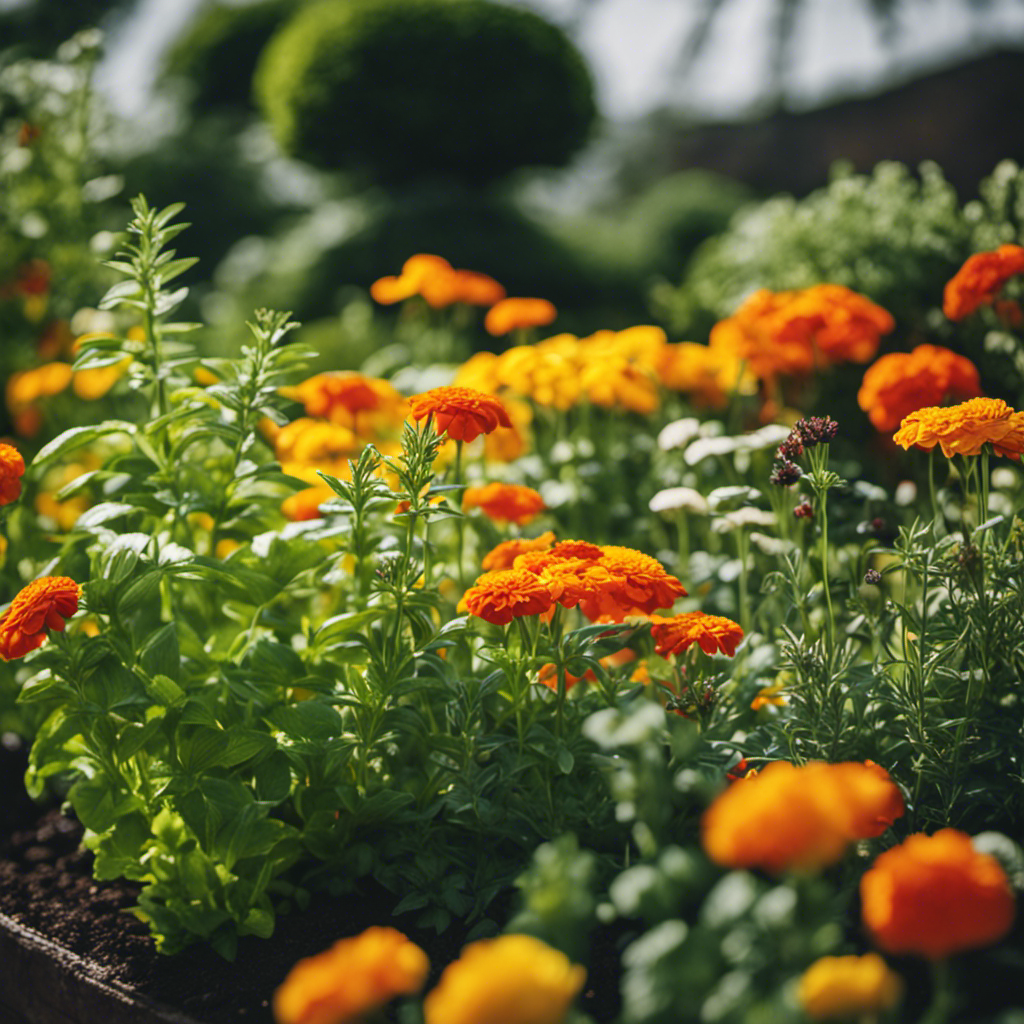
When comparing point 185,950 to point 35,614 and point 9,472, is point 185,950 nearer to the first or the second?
point 35,614

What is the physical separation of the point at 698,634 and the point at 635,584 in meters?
0.14

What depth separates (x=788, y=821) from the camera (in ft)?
2.51

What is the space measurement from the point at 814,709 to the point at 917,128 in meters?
13.1

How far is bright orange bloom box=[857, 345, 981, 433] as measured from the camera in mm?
1968

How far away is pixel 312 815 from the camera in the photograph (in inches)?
65.3

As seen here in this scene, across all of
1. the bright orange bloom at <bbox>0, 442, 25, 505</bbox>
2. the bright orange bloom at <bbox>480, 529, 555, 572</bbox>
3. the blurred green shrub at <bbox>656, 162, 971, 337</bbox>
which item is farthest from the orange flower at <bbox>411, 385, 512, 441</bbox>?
the blurred green shrub at <bbox>656, 162, 971, 337</bbox>

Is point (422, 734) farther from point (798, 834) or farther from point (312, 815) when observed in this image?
point (798, 834)

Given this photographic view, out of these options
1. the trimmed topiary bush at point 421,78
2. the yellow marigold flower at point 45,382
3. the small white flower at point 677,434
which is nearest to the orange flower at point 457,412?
the small white flower at point 677,434

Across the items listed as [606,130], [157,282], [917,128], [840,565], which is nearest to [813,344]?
[840,565]

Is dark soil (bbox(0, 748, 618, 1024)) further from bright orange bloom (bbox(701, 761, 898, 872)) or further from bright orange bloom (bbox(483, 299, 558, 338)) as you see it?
bright orange bloom (bbox(483, 299, 558, 338))

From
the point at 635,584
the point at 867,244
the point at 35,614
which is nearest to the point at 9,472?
the point at 35,614

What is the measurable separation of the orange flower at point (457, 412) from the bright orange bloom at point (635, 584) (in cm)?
30

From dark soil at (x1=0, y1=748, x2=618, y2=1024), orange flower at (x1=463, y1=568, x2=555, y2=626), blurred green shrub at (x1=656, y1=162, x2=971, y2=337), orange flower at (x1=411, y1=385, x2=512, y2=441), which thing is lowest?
dark soil at (x1=0, y1=748, x2=618, y2=1024)

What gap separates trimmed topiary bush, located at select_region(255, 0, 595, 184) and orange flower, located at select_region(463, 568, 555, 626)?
6851 millimetres
